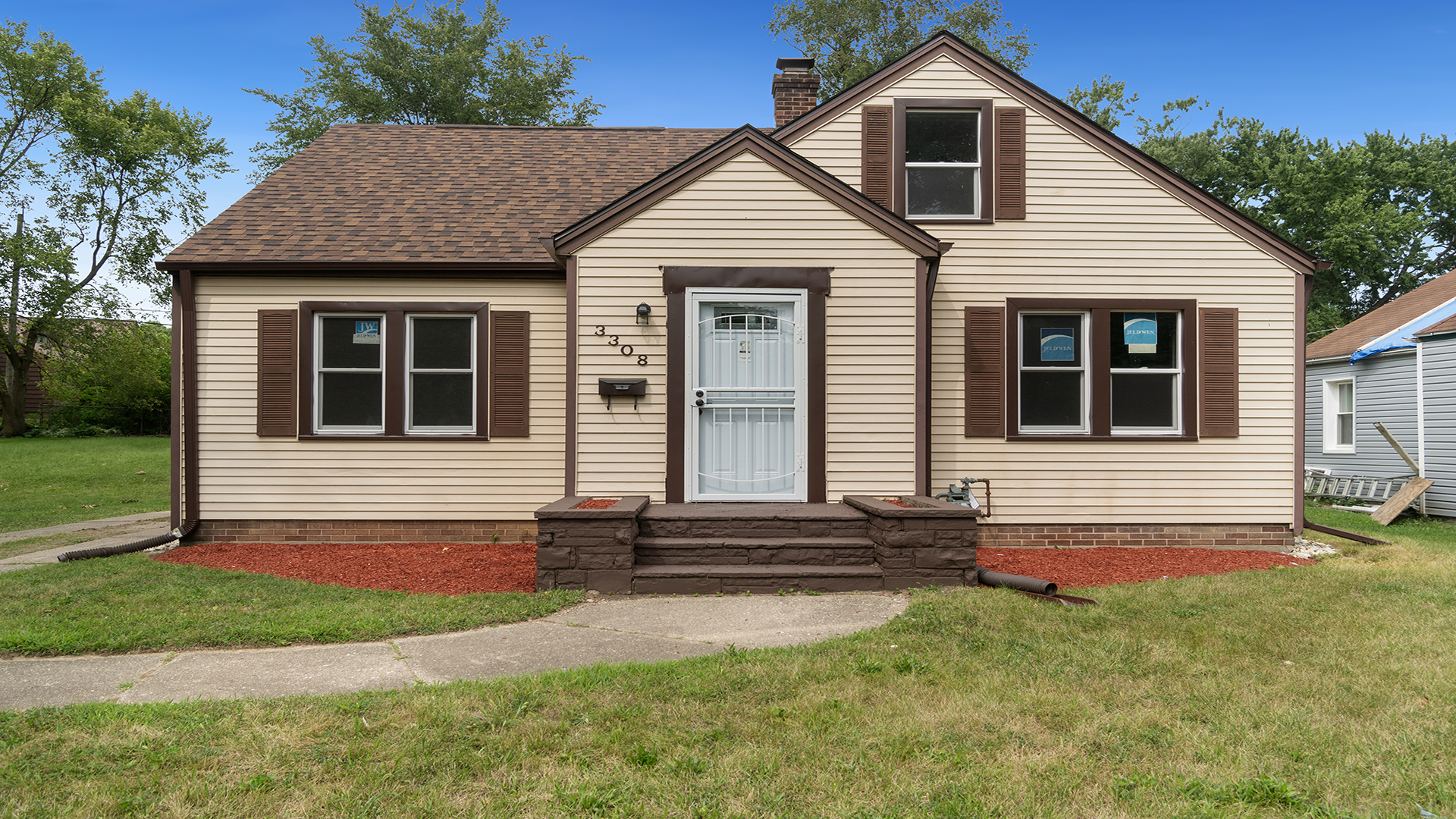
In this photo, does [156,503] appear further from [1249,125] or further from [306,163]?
[1249,125]

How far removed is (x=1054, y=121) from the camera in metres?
8.66

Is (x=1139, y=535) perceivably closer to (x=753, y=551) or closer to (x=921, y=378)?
(x=921, y=378)

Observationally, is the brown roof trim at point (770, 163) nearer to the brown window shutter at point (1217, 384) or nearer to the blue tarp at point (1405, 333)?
the brown window shutter at point (1217, 384)

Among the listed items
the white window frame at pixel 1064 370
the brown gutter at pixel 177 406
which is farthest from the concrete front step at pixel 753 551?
the brown gutter at pixel 177 406

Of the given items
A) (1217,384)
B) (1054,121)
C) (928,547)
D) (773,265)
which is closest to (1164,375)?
(1217,384)

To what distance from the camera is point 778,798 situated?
2623 millimetres

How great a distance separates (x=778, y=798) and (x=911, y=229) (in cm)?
577

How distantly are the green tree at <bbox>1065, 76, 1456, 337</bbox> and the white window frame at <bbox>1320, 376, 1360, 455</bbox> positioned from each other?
1567cm

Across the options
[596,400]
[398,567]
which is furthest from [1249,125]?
[398,567]

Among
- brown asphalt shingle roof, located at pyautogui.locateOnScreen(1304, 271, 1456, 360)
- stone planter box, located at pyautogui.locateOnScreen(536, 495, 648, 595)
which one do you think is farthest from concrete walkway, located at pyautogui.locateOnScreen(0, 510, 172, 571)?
brown asphalt shingle roof, located at pyautogui.locateOnScreen(1304, 271, 1456, 360)

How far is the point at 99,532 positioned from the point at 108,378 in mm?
21666

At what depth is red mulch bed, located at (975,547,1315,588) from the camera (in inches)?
270

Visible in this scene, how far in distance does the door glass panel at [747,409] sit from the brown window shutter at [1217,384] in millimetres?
4738

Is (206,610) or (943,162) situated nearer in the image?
(206,610)
